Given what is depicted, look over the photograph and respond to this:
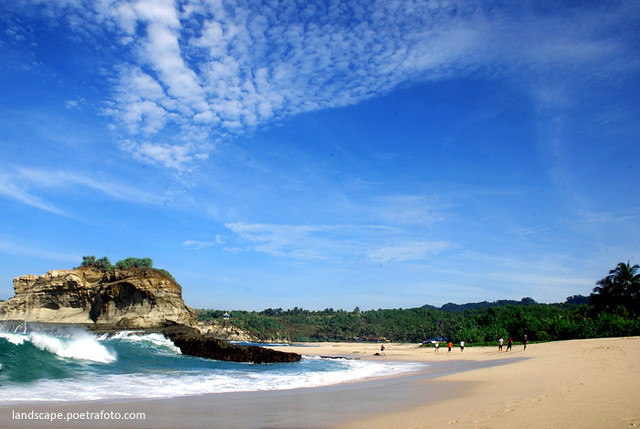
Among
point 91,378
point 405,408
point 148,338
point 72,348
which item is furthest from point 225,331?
point 405,408

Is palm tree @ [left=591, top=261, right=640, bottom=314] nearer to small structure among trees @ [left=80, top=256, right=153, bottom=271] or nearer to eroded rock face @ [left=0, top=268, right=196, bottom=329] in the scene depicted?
eroded rock face @ [left=0, top=268, right=196, bottom=329]

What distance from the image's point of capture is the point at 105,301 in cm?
5666

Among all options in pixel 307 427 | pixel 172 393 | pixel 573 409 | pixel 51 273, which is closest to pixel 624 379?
pixel 573 409

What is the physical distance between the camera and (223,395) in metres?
12.8

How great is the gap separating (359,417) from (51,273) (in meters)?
71.0

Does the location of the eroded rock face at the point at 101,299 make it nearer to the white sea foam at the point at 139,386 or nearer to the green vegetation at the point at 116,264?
the green vegetation at the point at 116,264

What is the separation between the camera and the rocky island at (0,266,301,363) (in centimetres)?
5353

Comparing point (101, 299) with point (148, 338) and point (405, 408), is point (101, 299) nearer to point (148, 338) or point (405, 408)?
point (148, 338)

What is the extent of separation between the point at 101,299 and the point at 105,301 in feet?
3.59

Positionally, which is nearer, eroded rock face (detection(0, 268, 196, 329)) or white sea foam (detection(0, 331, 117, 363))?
white sea foam (detection(0, 331, 117, 363))

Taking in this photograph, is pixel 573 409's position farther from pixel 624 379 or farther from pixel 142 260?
pixel 142 260

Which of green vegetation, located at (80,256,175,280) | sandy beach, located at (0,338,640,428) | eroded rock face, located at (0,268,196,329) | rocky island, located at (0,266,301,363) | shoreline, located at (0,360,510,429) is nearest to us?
sandy beach, located at (0,338,640,428)

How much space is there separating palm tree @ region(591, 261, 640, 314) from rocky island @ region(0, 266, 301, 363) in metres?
56.2

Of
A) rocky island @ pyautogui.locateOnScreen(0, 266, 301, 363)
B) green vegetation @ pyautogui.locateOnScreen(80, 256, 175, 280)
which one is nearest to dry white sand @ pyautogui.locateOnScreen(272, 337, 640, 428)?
rocky island @ pyautogui.locateOnScreen(0, 266, 301, 363)
